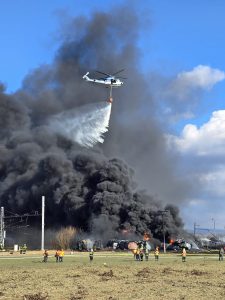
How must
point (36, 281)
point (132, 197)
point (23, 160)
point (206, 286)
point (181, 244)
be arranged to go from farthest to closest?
1. point (23, 160)
2. point (132, 197)
3. point (181, 244)
4. point (36, 281)
5. point (206, 286)

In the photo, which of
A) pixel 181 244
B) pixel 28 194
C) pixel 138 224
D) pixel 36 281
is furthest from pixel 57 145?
pixel 36 281

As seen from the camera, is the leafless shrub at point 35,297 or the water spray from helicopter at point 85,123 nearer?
the leafless shrub at point 35,297

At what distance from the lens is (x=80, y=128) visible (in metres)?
138

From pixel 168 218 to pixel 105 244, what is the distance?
762 inches

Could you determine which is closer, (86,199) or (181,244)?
(181,244)

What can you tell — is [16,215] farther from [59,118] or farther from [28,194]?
[59,118]

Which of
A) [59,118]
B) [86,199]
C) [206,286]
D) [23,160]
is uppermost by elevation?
[59,118]

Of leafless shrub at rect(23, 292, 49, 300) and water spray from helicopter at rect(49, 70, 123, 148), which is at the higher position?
water spray from helicopter at rect(49, 70, 123, 148)

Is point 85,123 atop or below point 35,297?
atop

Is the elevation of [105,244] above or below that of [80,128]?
below

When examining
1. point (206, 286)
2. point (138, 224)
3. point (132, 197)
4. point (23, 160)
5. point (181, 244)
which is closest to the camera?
point (206, 286)

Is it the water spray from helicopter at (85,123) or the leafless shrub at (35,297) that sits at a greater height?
the water spray from helicopter at (85,123)

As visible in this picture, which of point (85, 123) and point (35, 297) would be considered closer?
point (35, 297)

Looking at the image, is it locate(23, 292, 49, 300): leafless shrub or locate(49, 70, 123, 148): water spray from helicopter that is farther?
locate(49, 70, 123, 148): water spray from helicopter
